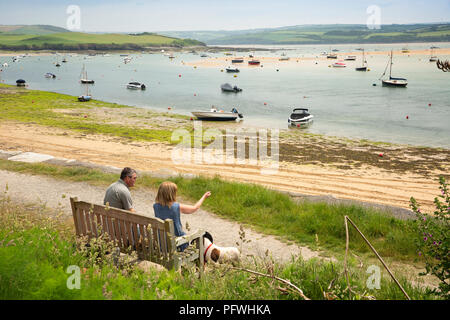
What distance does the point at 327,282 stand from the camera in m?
4.07

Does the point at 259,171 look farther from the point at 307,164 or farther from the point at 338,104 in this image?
the point at 338,104

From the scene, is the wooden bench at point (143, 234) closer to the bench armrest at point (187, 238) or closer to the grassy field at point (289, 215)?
the bench armrest at point (187, 238)

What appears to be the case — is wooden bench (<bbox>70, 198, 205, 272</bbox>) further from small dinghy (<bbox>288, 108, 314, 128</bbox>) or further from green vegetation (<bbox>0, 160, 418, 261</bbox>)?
small dinghy (<bbox>288, 108, 314, 128</bbox>)

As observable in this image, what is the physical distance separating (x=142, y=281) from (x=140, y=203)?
5728mm

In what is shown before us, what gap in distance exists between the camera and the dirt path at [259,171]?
15.1 metres

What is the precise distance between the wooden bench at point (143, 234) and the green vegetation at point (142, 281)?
1.14 feet

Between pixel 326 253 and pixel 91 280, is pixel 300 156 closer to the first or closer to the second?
pixel 326 253

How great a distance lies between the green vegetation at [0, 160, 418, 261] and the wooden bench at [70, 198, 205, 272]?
220 centimetres

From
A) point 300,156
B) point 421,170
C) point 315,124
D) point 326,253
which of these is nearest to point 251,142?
point 300,156

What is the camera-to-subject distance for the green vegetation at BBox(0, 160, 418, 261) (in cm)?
704

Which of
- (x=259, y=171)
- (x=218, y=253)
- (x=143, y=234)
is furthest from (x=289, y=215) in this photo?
(x=259, y=171)

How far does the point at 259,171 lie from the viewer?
17984mm

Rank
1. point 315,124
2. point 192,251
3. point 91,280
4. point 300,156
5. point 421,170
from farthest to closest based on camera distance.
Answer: point 315,124 → point 300,156 → point 421,170 → point 192,251 → point 91,280
